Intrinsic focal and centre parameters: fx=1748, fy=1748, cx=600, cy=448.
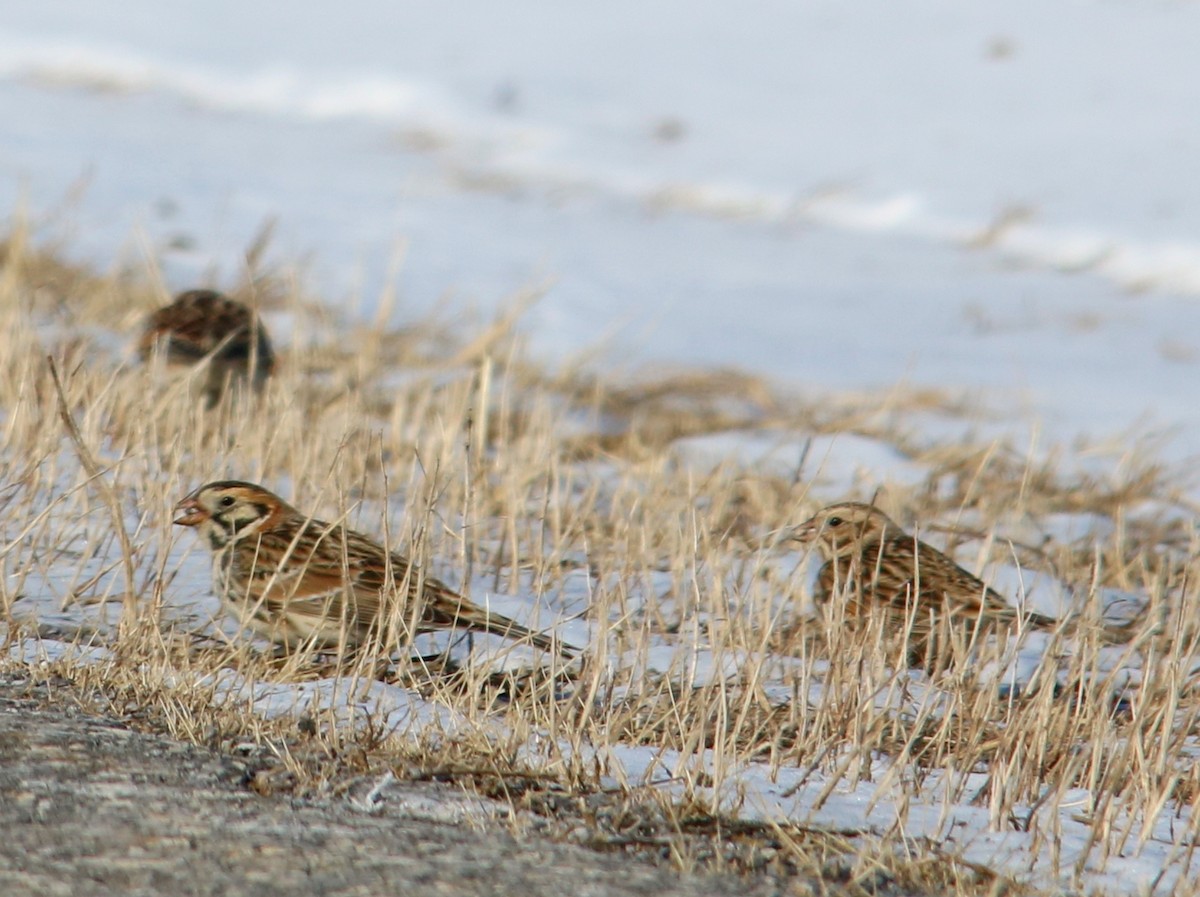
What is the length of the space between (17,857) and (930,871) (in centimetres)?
166

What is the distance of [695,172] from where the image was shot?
20.4m

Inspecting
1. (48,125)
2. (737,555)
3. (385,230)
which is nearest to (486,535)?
(737,555)

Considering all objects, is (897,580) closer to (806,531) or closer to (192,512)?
(806,531)

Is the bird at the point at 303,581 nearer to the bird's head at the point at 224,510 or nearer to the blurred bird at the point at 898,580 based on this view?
the bird's head at the point at 224,510

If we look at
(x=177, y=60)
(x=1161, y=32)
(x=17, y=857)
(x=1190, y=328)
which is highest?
(x=1161, y=32)

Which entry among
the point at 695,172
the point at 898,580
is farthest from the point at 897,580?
the point at 695,172

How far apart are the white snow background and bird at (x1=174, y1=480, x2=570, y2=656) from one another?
457 cm

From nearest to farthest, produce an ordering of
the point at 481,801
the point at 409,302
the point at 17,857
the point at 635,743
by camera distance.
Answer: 1. the point at 17,857
2. the point at 481,801
3. the point at 635,743
4. the point at 409,302

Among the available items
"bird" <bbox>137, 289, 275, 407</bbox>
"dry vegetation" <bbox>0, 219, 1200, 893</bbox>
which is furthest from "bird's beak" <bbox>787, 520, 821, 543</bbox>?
"bird" <bbox>137, 289, 275, 407</bbox>

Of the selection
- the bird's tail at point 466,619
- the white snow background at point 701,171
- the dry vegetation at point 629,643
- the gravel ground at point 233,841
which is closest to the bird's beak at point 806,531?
the dry vegetation at point 629,643

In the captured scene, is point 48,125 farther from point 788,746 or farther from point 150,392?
point 788,746

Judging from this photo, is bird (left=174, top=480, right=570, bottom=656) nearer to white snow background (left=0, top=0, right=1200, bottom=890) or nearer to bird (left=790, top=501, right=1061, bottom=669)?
bird (left=790, top=501, right=1061, bottom=669)

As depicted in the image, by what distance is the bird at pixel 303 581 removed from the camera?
4727 millimetres

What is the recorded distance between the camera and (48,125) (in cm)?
1973
